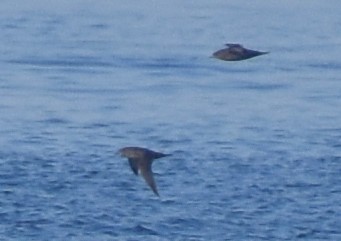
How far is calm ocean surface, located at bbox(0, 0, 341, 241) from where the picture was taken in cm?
1603

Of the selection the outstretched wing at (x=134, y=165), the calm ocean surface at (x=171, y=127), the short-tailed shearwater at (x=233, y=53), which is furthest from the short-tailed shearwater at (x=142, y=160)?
the calm ocean surface at (x=171, y=127)

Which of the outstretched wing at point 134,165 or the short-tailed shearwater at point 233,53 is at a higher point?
the short-tailed shearwater at point 233,53

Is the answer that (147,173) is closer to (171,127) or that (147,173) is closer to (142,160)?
(142,160)

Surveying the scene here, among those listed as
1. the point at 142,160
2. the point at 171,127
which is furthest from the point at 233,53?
the point at 171,127

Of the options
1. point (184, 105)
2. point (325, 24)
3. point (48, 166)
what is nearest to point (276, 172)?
point (48, 166)

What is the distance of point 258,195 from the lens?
16703 mm

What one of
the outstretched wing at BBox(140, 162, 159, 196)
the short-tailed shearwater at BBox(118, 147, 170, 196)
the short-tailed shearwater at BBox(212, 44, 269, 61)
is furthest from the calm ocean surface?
the short-tailed shearwater at BBox(212, 44, 269, 61)

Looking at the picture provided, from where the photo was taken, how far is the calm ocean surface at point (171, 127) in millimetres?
16031

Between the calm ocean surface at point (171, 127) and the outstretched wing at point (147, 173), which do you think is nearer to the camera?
the outstretched wing at point (147, 173)

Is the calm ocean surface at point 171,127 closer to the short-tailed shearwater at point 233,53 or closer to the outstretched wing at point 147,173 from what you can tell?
the outstretched wing at point 147,173

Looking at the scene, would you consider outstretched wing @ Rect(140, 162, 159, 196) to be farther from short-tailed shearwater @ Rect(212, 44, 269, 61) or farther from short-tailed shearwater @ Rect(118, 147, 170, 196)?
short-tailed shearwater @ Rect(212, 44, 269, 61)

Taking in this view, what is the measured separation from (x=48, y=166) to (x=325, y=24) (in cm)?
1184

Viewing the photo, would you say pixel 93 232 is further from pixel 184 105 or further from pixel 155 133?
pixel 184 105

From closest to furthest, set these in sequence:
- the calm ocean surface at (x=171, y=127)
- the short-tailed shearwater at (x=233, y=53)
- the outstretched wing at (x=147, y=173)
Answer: the short-tailed shearwater at (x=233, y=53), the outstretched wing at (x=147, y=173), the calm ocean surface at (x=171, y=127)
